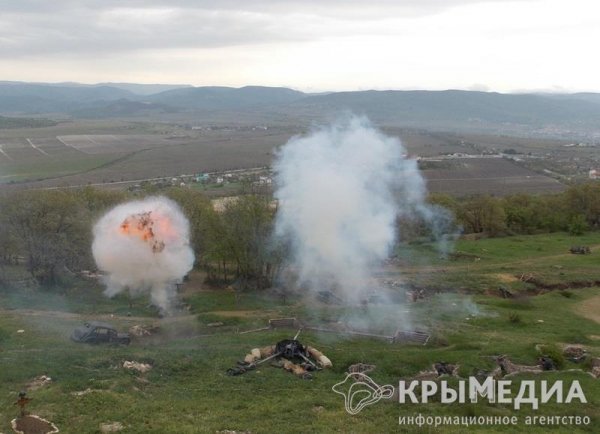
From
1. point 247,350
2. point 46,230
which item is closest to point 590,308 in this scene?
point 247,350

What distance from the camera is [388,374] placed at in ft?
92.8

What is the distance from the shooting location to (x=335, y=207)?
141ft

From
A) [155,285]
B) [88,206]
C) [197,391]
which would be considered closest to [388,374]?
[197,391]

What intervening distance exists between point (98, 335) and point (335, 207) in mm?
19794

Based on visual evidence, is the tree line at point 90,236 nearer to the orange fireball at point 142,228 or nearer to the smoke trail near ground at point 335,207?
the smoke trail near ground at point 335,207

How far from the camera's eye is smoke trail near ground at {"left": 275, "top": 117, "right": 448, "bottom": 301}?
142 ft

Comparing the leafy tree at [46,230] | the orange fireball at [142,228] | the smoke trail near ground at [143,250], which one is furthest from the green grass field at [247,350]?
the orange fireball at [142,228]

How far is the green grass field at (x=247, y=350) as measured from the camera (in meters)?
23.2

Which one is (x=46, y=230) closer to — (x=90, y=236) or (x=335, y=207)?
(x=90, y=236)

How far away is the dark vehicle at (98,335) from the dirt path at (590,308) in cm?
3322

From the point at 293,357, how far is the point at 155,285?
51.8ft

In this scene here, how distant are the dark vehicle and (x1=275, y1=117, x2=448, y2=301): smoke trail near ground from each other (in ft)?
55.8

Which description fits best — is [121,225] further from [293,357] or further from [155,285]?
[293,357]

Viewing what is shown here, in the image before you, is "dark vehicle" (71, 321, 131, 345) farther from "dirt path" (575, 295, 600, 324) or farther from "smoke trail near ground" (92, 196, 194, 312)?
"dirt path" (575, 295, 600, 324)
